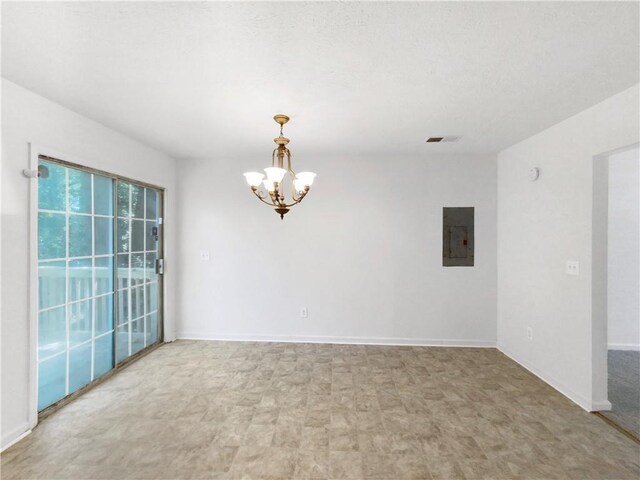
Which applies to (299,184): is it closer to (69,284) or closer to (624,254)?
(69,284)

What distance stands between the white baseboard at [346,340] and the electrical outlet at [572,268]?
1670 mm

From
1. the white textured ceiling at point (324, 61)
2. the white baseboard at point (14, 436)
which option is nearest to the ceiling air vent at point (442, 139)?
the white textured ceiling at point (324, 61)

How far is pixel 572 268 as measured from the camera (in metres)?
2.88

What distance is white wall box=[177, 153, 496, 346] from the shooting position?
167 inches

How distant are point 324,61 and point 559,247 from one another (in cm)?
274

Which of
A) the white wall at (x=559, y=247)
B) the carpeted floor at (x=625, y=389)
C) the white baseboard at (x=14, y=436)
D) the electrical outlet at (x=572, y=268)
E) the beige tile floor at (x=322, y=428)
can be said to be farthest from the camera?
the electrical outlet at (x=572, y=268)

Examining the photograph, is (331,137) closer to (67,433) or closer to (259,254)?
(259,254)

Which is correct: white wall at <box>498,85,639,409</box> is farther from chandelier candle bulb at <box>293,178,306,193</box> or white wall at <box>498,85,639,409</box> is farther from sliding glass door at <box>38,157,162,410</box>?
sliding glass door at <box>38,157,162,410</box>

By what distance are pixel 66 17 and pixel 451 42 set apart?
6.39 ft

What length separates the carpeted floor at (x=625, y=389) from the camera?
252cm

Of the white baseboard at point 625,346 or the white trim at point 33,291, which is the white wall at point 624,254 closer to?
the white baseboard at point 625,346

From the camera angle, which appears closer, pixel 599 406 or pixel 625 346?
pixel 599 406

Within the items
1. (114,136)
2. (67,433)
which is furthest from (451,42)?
(67,433)

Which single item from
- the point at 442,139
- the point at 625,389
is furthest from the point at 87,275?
the point at 625,389
